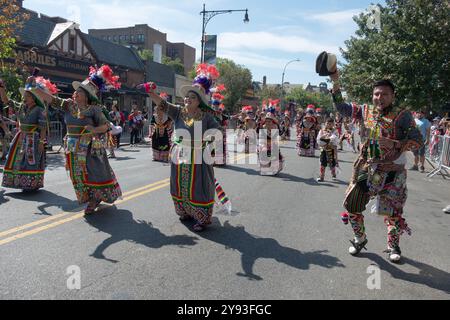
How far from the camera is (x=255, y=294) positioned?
3656 mm

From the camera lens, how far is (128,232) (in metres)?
5.33

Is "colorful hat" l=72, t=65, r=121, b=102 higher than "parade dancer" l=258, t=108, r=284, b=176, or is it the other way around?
"colorful hat" l=72, t=65, r=121, b=102

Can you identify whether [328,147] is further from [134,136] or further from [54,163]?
[134,136]

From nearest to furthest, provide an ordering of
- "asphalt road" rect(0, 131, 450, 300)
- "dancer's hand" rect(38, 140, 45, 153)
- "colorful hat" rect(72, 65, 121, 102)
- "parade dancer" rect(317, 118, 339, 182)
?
"asphalt road" rect(0, 131, 450, 300)
"colorful hat" rect(72, 65, 121, 102)
"dancer's hand" rect(38, 140, 45, 153)
"parade dancer" rect(317, 118, 339, 182)

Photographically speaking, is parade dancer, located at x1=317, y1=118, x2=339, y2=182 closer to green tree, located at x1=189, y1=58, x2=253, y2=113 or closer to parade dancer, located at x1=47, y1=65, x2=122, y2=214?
parade dancer, located at x1=47, y1=65, x2=122, y2=214

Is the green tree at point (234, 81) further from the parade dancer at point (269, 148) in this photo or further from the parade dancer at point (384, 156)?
the parade dancer at point (384, 156)

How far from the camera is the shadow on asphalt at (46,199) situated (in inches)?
253

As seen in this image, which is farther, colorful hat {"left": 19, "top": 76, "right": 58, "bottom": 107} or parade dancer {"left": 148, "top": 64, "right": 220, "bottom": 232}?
colorful hat {"left": 19, "top": 76, "right": 58, "bottom": 107}

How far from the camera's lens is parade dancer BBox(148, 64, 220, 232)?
5.53 meters

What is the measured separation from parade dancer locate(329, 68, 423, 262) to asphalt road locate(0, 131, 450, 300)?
588 millimetres

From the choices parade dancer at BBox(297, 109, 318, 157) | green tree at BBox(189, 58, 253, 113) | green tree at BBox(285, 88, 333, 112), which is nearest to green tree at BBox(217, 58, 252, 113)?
green tree at BBox(189, 58, 253, 113)

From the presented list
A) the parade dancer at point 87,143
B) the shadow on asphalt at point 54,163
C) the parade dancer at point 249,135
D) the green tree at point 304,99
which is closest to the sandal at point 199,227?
the parade dancer at point 87,143

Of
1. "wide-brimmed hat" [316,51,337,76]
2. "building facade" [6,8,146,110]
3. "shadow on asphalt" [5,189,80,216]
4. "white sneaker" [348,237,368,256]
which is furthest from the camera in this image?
"building facade" [6,8,146,110]

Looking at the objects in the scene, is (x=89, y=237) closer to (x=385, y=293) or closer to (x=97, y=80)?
(x=97, y=80)
